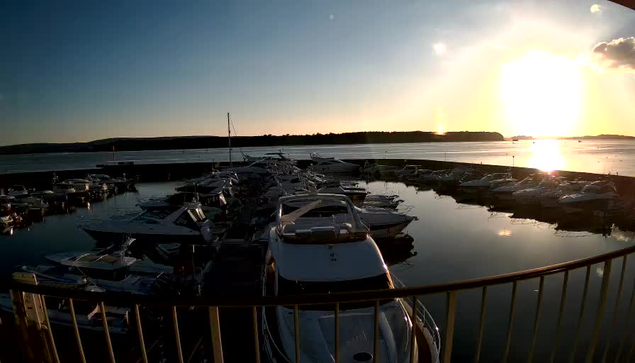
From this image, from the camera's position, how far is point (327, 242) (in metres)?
6.47

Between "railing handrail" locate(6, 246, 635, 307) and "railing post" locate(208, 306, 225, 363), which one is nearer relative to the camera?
"railing handrail" locate(6, 246, 635, 307)

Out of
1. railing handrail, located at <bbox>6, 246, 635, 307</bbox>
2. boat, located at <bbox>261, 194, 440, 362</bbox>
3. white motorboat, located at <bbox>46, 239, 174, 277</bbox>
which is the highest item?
railing handrail, located at <bbox>6, 246, 635, 307</bbox>

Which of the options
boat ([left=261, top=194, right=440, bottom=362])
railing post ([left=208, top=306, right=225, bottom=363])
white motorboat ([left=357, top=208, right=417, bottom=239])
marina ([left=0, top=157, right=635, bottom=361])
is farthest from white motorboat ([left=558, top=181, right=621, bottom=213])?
railing post ([left=208, top=306, right=225, bottom=363])

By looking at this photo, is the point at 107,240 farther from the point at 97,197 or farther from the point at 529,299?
the point at 97,197

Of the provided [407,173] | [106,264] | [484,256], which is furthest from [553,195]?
[106,264]

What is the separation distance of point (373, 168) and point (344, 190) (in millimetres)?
30906

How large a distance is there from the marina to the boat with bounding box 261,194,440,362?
0.41ft

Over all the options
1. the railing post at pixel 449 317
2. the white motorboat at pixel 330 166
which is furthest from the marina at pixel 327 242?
the white motorboat at pixel 330 166

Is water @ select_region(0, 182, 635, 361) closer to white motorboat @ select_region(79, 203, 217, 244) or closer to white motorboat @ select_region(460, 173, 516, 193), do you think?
white motorboat @ select_region(79, 203, 217, 244)

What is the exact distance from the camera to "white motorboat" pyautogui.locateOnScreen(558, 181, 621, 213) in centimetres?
2547

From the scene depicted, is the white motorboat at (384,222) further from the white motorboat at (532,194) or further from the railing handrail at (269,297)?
the white motorboat at (532,194)

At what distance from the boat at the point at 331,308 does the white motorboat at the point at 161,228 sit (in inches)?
401

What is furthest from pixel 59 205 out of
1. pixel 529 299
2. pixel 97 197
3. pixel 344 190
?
pixel 529 299

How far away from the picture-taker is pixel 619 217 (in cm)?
2458
